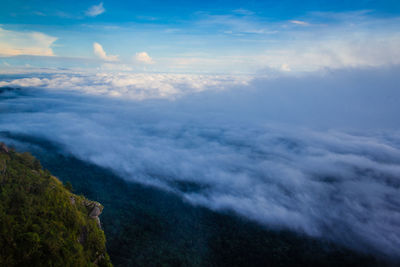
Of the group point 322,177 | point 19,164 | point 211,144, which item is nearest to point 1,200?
point 19,164

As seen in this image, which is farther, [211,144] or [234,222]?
[211,144]

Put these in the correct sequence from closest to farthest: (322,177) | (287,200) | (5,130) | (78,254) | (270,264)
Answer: (78,254), (270,264), (287,200), (322,177), (5,130)

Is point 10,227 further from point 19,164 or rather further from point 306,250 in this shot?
point 306,250

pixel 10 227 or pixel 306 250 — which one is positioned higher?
pixel 10 227

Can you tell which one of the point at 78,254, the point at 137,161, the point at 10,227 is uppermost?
the point at 10,227

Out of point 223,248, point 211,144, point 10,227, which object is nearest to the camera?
point 10,227

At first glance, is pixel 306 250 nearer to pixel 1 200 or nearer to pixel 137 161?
pixel 1 200

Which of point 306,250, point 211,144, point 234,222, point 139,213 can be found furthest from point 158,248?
point 211,144
